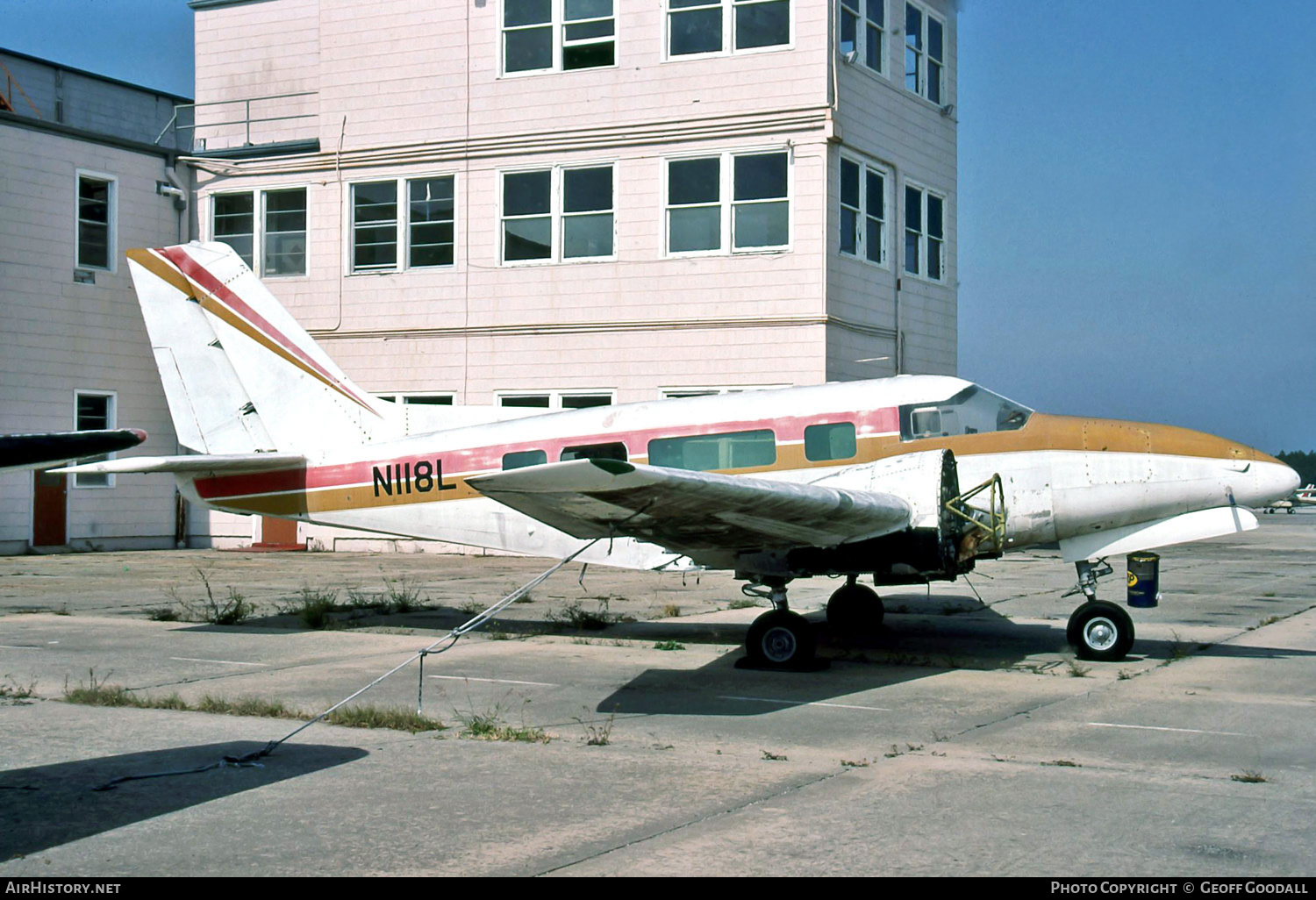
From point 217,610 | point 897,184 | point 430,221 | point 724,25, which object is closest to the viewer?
point 217,610

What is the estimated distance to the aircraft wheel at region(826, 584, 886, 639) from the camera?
14648 millimetres

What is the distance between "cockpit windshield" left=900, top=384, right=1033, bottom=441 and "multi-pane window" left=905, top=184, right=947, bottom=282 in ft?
51.3

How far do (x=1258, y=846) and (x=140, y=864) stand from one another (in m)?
5.23

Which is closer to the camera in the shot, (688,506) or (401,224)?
(688,506)

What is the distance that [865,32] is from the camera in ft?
84.9

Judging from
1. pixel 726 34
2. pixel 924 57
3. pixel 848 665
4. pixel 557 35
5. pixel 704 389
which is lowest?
pixel 848 665

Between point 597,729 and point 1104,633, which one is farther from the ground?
point 1104,633

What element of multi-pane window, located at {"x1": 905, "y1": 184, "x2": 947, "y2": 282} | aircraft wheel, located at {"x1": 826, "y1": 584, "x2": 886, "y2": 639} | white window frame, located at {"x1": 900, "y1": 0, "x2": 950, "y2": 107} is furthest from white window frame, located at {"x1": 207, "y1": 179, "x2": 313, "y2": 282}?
aircraft wheel, located at {"x1": 826, "y1": 584, "x2": 886, "y2": 639}

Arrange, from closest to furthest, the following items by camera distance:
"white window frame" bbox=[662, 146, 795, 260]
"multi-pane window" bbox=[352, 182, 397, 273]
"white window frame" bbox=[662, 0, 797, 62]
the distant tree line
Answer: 1. "white window frame" bbox=[662, 146, 795, 260]
2. "white window frame" bbox=[662, 0, 797, 62]
3. "multi-pane window" bbox=[352, 182, 397, 273]
4. the distant tree line

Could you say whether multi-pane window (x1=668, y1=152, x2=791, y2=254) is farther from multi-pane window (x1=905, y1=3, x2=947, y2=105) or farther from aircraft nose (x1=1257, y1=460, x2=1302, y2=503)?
aircraft nose (x1=1257, y1=460, x2=1302, y2=503)

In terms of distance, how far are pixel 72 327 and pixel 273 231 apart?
16.1ft

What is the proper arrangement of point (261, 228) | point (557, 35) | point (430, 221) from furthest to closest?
point (261, 228)
point (430, 221)
point (557, 35)

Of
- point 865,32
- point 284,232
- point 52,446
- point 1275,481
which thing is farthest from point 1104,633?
point 284,232

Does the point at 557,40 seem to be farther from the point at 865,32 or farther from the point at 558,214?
the point at 865,32
